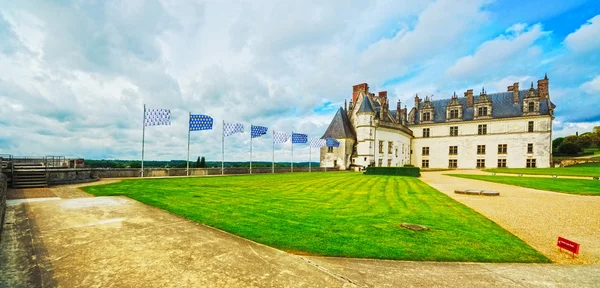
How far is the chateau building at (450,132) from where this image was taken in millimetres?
45594

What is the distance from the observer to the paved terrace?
157 inches

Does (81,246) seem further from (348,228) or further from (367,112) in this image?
(367,112)

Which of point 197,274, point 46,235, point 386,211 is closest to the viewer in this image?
point 197,274

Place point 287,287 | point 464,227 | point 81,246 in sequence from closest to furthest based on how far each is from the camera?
point 287,287 < point 81,246 < point 464,227

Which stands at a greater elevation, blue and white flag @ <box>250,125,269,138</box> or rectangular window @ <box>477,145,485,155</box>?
blue and white flag @ <box>250,125,269,138</box>

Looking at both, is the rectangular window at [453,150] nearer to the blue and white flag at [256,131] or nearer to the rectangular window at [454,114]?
the rectangular window at [454,114]

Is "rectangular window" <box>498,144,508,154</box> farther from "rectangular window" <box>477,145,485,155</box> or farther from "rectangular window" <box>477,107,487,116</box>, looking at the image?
"rectangular window" <box>477,107,487,116</box>

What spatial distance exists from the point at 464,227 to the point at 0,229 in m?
12.0

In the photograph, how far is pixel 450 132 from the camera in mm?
53719

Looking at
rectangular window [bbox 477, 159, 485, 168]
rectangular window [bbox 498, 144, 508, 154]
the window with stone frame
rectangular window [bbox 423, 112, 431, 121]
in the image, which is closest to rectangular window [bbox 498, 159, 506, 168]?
rectangular window [bbox 498, 144, 508, 154]

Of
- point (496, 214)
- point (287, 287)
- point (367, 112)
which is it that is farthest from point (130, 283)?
point (367, 112)

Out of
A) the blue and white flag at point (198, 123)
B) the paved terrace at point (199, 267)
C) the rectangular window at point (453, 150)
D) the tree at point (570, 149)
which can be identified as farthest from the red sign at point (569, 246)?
the tree at point (570, 149)

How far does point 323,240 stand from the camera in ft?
20.4

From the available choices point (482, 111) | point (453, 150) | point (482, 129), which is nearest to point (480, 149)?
point (482, 129)
